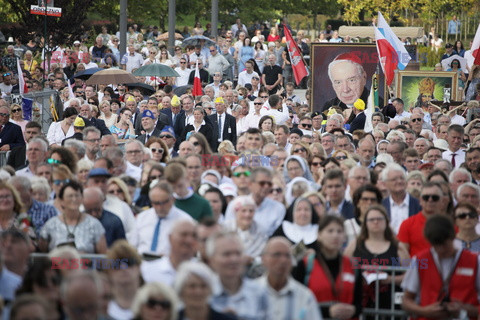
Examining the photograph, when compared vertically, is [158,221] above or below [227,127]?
below

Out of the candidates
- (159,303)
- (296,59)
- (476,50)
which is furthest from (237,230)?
(296,59)

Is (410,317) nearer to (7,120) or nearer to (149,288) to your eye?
(149,288)

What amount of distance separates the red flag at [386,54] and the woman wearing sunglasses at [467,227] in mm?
13513

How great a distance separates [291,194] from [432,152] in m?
3.71

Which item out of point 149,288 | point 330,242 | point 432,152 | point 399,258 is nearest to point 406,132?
point 432,152

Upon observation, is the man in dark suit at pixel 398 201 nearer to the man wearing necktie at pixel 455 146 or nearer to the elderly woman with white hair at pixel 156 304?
the man wearing necktie at pixel 455 146

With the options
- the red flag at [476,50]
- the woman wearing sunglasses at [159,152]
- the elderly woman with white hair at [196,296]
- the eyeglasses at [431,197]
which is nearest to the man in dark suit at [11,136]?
the woman wearing sunglasses at [159,152]

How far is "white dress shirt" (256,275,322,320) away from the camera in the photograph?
757 cm

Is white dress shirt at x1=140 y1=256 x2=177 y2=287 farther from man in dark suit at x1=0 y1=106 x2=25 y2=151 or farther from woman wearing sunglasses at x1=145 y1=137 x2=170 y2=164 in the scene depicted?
man in dark suit at x1=0 y1=106 x2=25 y2=151

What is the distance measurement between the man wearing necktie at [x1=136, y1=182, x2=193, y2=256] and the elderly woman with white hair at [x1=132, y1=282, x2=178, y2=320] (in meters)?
2.73

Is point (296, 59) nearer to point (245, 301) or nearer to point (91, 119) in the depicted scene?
point (91, 119)

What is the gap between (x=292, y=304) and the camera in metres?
7.61

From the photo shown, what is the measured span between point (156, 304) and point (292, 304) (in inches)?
40.2

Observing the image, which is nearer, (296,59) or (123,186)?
(123,186)
